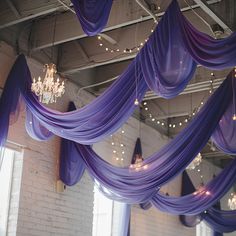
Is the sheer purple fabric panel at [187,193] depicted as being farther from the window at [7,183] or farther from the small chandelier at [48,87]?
the small chandelier at [48,87]

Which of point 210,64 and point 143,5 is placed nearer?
point 210,64

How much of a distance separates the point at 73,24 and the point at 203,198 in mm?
3157

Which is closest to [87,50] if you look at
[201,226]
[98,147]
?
[98,147]

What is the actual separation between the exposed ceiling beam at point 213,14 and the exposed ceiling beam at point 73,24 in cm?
29

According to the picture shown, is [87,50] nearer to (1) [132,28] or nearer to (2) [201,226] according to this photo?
(1) [132,28]

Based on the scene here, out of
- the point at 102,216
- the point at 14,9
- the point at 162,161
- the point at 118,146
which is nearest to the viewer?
the point at 162,161

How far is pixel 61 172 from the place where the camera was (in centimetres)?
754

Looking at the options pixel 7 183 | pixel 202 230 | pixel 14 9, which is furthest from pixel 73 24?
pixel 202 230

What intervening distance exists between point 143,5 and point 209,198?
3.30 metres

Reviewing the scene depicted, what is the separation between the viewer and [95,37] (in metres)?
7.88

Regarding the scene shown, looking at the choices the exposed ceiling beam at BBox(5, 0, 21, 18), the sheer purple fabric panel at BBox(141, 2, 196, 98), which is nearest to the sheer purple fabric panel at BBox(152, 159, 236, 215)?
the sheer purple fabric panel at BBox(141, 2, 196, 98)

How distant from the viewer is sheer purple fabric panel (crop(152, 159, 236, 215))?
7883 millimetres

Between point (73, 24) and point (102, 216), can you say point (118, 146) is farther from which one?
point (73, 24)

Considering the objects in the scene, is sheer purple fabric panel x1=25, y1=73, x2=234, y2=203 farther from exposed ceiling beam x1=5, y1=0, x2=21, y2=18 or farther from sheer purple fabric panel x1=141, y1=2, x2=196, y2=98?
exposed ceiling beam x1=5, y1=0, x2=21, y2=18
